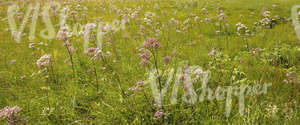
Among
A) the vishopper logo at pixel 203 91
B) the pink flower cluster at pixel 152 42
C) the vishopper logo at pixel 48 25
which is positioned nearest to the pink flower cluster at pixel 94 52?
the pink flower cluster at pixel 152 42

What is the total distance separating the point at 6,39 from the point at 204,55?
23.2 ft

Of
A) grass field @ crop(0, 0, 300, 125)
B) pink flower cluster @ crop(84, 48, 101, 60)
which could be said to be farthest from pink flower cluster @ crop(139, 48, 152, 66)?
pink flower cluster @ crop(84, 48, 101, 60)

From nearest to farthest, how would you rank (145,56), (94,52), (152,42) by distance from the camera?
(152,42), (145,56), (94,52)

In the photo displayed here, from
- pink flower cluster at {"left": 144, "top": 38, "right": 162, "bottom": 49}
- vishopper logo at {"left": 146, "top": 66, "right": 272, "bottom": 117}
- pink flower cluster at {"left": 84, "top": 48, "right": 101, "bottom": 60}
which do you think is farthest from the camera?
pink flower cluster at {"left": 84, "top": 48, "right": 101, "bottom": 60}

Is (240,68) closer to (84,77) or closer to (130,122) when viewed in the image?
(130,122)

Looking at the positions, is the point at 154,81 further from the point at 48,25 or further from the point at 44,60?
the point at 48,25

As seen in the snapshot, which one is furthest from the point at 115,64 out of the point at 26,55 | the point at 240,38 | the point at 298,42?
the point at 298,42

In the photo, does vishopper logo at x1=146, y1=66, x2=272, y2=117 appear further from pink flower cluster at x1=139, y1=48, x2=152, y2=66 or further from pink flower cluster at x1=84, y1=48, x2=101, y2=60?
pink flower cluster at x1=84, y1=48, x2=101, y2=60

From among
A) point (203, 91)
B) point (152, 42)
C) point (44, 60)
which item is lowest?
point (203, 91)

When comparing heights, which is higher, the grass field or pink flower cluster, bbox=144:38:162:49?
pink flower cluster, bbox=144:38:162:49

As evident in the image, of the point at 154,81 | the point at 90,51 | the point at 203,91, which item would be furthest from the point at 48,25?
the point at 203,91

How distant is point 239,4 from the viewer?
38.6ft

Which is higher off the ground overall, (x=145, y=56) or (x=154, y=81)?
(x=145, y=56)

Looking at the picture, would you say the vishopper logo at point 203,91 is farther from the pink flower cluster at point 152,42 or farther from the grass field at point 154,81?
the pink flower cluster at point 152,42
